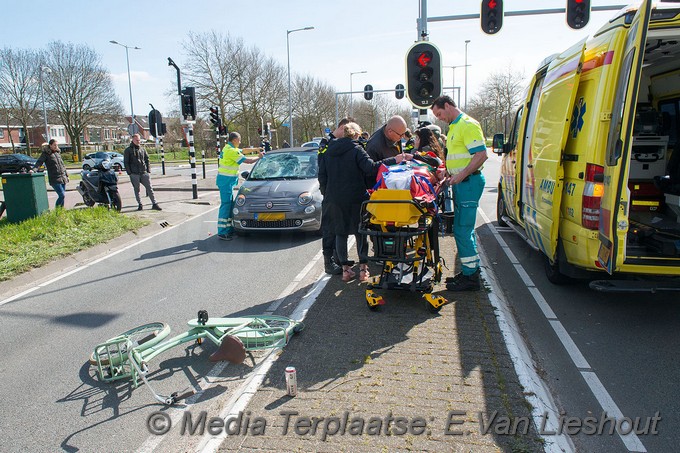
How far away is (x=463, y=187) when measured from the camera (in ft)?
19.0

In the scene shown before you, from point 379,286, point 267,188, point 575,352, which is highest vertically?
point 267,188

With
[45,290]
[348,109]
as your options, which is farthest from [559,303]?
[348,109]

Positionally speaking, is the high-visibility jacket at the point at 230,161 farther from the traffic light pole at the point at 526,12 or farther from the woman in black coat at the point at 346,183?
the traffic light pole at the point at 526,12

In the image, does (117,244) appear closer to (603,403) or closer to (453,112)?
(453,112)

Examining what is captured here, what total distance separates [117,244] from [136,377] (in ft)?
20.5

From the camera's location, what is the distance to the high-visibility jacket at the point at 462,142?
5.60 metres

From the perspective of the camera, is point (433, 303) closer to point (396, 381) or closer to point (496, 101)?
point (396, 381)

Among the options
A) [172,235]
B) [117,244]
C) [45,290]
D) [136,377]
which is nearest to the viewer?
[136,377]

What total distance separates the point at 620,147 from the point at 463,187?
1769 millimetres

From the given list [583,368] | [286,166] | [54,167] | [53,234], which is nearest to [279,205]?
[286,166]

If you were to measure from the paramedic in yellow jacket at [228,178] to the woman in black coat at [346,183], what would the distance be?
368cm

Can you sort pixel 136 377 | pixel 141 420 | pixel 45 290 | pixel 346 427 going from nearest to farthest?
pixel 346 427
pixel 141 420
pixel 136 377
pixel 45 290

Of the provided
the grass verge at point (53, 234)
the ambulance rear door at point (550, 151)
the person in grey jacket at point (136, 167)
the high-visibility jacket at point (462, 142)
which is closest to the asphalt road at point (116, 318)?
the grass verge at point (53, 234)

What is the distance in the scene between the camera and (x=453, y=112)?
5840 millimetres
